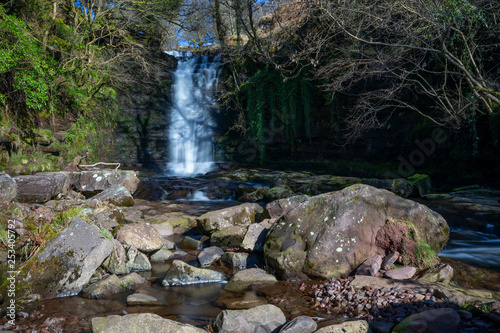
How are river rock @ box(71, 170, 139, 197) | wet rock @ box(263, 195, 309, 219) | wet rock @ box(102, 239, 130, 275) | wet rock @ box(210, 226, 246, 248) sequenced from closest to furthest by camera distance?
wet rock @ box(102, 239, 130, 275)
wet rock @ box(210, 226, 246, 248)
wet rock @ box(263, 195, 309, 219)
river rock @ box(71, 170, 139, 197)

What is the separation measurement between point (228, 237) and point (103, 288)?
238cm

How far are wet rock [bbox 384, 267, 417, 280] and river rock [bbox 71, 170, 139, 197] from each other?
7723mm

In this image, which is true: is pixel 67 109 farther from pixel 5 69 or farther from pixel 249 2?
pixel 249 2

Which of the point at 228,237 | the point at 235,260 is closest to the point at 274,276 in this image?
the point at 235,260

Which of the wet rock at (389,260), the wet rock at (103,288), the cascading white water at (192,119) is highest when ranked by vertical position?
the cascading white water at (192,119)

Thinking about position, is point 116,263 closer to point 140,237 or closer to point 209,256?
point 140,237

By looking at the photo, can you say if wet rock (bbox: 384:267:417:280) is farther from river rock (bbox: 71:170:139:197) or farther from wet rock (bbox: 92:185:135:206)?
river rock (bbox: 71:170:139:197)

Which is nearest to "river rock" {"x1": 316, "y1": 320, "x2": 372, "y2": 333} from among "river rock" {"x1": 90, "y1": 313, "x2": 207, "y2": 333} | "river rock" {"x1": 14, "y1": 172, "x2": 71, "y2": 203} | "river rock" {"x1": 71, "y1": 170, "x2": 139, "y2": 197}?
"river rock" {"x1": 90, "y1": 313, "x2": 207, "y2": 333}

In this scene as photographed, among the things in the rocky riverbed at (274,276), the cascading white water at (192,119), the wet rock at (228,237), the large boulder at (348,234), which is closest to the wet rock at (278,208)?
the wet rock at (228,237)

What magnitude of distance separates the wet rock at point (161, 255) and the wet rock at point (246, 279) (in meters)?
1.48

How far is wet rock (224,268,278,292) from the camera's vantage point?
12.5 feet

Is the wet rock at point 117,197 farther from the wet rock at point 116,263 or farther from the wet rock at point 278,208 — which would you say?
the wet rock at point 278,208

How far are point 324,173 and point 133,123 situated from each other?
1037 centimetres

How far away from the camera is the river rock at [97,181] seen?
8992 millimetres
